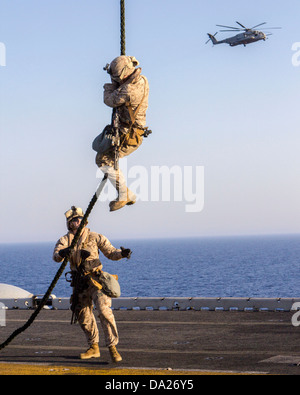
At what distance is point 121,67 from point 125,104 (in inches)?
16.9

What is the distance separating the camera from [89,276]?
1208 cm

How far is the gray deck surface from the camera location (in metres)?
11.6

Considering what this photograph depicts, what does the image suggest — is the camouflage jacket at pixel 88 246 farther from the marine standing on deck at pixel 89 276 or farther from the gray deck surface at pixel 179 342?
the gray deck surface at pixel 179 342

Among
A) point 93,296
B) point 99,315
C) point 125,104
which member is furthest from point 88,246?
point 125,104

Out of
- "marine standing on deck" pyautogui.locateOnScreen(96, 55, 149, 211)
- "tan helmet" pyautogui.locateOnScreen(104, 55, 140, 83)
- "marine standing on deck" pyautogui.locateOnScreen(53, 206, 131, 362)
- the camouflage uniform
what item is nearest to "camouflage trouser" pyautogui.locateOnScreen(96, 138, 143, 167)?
"marine standing on deck" pyautogui.locateOnScreen(96, 55, 149, 211)

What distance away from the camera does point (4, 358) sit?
41.3 feet

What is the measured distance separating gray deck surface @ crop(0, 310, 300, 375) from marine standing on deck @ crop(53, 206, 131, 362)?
36 cm

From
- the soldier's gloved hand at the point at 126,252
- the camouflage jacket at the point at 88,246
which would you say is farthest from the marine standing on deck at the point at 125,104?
the camouflage jacket at the point at 88,246

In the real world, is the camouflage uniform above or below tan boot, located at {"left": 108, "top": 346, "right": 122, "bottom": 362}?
above

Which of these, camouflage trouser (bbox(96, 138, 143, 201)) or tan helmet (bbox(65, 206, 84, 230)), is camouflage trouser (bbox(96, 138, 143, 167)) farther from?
tan helmet (bbox(65, 206, 84, 230))

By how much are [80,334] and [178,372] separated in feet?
18.9

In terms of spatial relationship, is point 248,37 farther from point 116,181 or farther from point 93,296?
point 116,181

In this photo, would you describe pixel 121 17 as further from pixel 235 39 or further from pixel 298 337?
pixel 235 39

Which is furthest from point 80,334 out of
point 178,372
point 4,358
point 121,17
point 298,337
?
point 121,17
